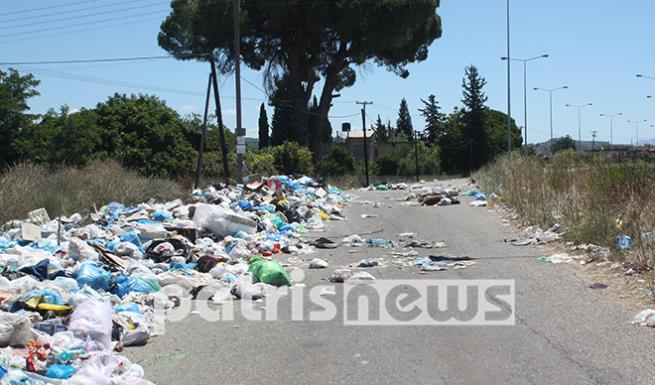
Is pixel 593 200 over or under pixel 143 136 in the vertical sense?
under

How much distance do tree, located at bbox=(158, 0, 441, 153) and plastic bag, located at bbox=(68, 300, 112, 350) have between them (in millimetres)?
38256

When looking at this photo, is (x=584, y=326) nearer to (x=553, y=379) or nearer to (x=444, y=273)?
(x=553, y=379)

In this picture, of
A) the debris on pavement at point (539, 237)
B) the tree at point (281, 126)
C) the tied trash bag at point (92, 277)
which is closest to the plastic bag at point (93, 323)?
the tied trash bag at point (92, 277)

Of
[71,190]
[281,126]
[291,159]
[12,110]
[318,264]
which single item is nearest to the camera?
[318,264]

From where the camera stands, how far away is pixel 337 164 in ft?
201

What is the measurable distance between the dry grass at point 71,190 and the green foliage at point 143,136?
855 cm

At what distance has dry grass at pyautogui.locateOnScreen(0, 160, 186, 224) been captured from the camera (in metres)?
15.0

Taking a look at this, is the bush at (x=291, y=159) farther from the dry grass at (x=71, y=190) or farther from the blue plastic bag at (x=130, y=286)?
the blue plastic bag at (x=130, y=286)

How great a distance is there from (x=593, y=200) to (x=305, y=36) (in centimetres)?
3614

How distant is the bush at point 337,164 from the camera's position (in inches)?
2299

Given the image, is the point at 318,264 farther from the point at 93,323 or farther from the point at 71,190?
the point at 71,190

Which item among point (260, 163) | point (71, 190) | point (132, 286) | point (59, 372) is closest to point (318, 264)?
point (132, 286)

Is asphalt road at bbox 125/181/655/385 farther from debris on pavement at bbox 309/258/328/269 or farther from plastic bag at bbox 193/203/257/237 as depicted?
plastic bag at bbox 193/203/257/237

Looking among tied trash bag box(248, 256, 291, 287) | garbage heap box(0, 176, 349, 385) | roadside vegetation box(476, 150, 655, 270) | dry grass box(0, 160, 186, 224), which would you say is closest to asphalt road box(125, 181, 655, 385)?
garbage heap box(0, 176, 349, 385)
